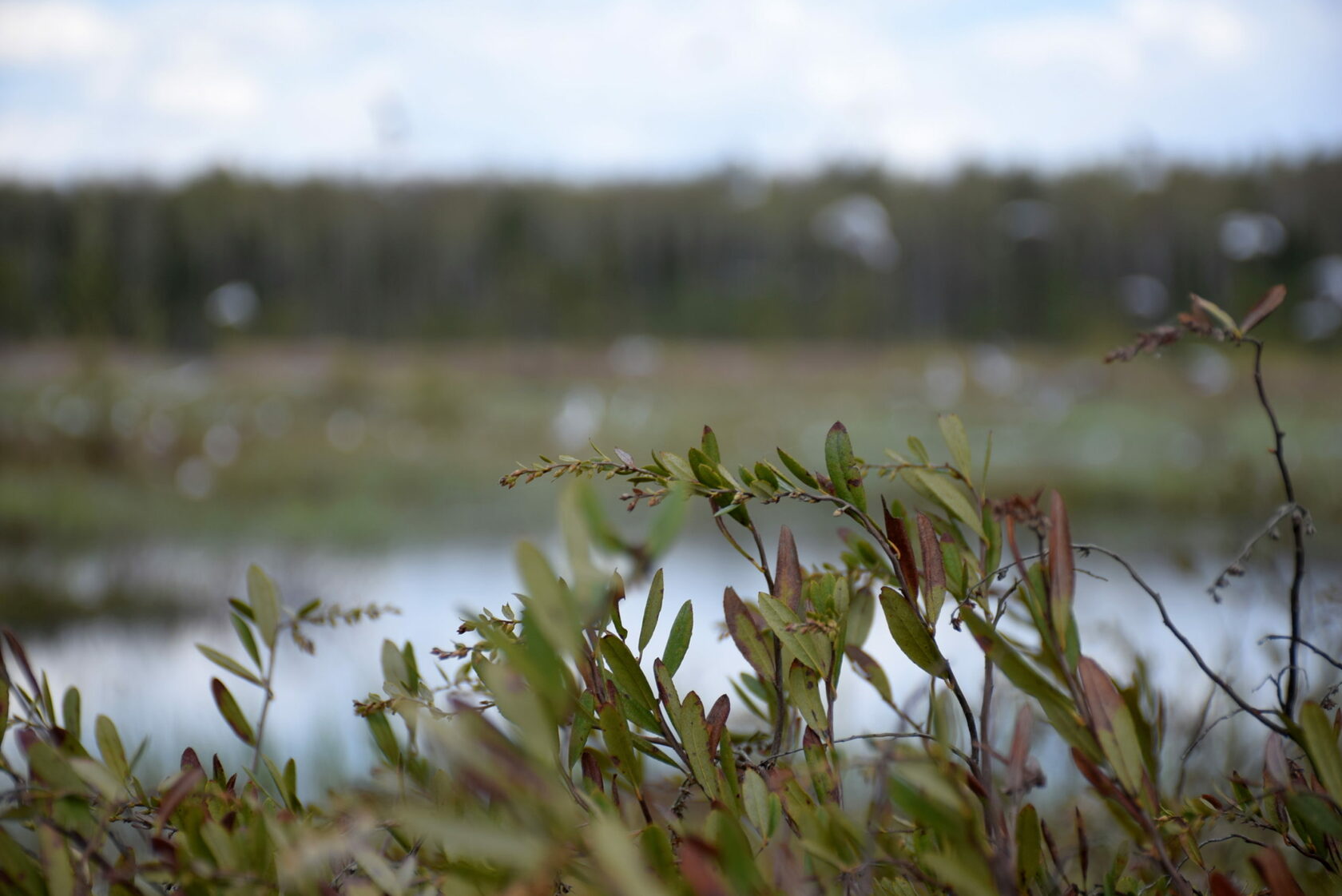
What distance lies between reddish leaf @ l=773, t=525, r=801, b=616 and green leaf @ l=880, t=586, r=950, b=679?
0.04 metres

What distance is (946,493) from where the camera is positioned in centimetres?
34

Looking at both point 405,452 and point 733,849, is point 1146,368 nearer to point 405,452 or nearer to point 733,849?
point 405,452

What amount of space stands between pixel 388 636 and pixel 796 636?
83cm

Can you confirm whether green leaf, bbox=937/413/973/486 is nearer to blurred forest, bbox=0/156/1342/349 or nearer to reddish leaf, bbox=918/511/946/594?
reddish leaf, bbox=918/511/946/594

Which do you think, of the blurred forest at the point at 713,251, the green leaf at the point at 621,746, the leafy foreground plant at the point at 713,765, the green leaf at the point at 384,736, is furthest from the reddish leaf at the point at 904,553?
the blurred forest at the point at 713,251

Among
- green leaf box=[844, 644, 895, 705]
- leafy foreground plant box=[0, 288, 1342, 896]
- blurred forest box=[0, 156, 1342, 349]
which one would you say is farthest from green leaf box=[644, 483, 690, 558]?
blurred forest box=[0, 156, 1342, 349]

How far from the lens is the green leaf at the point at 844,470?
33cm

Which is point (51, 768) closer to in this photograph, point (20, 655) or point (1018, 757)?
point (20, 655)

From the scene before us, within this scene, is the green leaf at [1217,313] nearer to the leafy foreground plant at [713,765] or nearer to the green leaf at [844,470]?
the leafy foreground plant at [713,765]

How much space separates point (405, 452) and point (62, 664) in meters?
3.82

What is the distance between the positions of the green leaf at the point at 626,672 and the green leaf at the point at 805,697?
0.05m

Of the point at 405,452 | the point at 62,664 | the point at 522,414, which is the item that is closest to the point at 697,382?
the point at 522,414

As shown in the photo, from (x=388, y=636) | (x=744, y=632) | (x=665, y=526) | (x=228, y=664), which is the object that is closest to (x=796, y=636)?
(x=744, y=632)

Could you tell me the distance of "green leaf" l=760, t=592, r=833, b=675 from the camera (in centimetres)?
31
